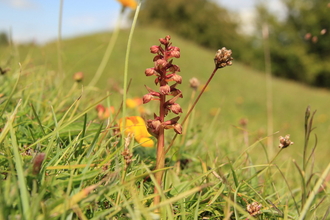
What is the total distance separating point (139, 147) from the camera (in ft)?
2.72

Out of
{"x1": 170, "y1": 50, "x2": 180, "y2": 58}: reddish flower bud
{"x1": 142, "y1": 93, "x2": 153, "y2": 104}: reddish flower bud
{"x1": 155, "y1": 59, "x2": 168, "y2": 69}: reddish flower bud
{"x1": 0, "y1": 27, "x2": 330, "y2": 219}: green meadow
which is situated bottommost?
{"x1": 0, "y1": 27, "x2": 330, "y2": 219}: green meadow

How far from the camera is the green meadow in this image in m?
0.47

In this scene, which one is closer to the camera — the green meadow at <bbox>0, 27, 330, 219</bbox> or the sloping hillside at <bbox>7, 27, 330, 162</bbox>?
the green meadow at <bbox>0, 27, 330, 219</bbox>

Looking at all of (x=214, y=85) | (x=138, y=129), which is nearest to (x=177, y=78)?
(x=138, y=129)

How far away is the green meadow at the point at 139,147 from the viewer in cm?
47

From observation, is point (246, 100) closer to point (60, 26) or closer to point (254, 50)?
point (60, 26)

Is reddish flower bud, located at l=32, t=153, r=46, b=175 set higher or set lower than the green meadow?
higher

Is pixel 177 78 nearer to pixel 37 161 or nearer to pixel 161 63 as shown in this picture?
pixel 161 63

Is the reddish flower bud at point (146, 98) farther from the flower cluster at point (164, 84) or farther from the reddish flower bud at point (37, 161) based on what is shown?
the reddish flower bud at point (37, 161)

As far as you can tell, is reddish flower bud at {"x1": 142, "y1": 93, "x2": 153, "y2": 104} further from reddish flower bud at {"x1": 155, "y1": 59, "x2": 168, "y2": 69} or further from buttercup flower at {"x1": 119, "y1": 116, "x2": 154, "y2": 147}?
buttercup flower at {"x1": 119, "y1": 116, "x2": 154, "y2": 147}

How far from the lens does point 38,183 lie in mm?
502

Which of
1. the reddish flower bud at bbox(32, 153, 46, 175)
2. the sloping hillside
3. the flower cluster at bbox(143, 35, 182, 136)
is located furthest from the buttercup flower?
the sloping hillside

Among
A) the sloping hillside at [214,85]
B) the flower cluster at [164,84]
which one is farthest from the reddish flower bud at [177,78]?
the sloping hillside at [214,85]

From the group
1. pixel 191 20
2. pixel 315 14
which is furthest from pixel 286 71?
pixel 191 20
